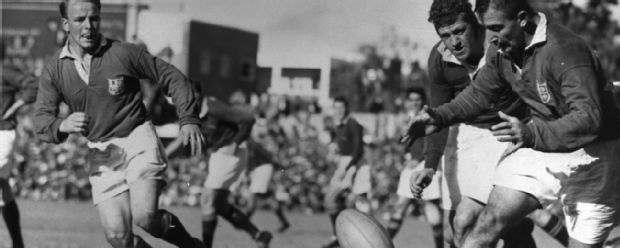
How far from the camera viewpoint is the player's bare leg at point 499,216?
19.1ft

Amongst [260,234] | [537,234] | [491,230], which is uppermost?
[491,230]

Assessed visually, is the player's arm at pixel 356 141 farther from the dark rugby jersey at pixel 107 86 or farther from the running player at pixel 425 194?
the dark rugby jersey at pixel 107 86

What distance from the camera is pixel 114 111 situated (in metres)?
7.12

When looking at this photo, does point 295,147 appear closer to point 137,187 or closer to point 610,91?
point 137,187

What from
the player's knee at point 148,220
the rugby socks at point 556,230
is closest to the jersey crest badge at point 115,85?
the player's knee at point 148,220

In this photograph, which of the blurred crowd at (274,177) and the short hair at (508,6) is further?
the blurred crowd at (274,177)

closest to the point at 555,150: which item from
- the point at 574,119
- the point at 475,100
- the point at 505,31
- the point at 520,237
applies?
the point at 574,119

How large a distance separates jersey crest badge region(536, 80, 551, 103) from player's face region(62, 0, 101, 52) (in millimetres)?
3035

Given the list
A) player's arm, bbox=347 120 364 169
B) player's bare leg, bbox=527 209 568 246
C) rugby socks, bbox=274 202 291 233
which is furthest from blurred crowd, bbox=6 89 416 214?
player's bare leg, bbox=527 209 568 246

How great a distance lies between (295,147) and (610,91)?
50.0 ft

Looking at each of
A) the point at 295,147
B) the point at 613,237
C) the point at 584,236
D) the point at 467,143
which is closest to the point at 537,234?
the point at 613,237

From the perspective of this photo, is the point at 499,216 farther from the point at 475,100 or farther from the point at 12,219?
the point at 12,219

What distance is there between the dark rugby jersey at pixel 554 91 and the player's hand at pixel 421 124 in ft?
0.19

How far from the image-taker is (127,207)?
7.05m
